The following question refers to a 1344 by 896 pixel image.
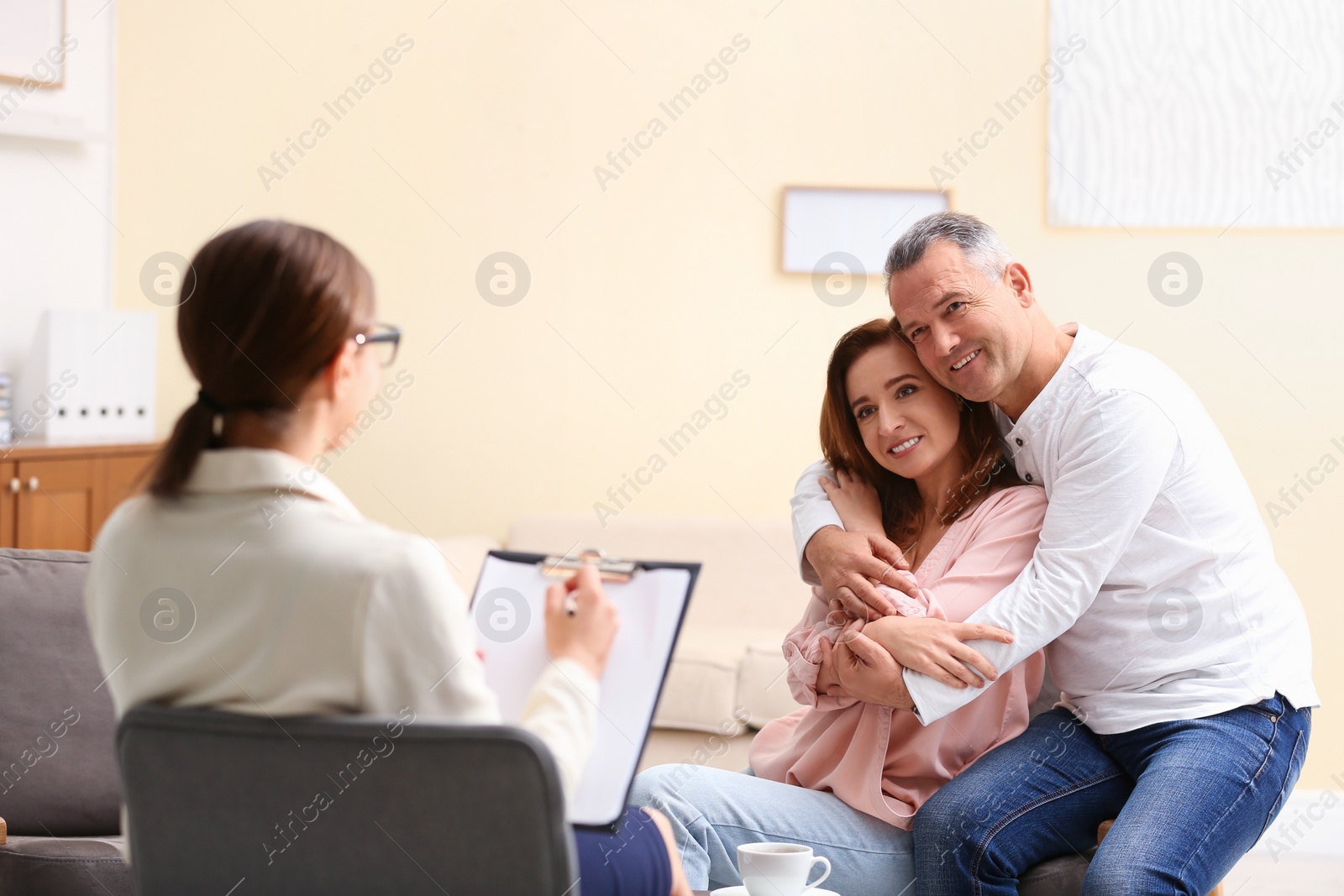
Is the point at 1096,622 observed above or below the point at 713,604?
above

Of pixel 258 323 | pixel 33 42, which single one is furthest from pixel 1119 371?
pixel 33 42

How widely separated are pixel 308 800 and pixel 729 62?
3361 mm

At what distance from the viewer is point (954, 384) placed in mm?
1842

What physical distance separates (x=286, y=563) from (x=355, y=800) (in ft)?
0.70

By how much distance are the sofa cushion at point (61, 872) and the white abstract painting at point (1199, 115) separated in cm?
314

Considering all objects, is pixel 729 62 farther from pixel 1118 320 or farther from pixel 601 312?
pixel 1118 320

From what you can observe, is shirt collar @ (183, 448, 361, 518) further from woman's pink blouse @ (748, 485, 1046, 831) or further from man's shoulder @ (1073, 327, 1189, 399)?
man's shoulder @ (1073, 327, 1189, 399)

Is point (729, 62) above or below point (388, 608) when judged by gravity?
above

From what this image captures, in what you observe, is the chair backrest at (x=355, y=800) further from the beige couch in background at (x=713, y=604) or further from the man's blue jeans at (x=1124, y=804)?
the beige couch in background at (x=713, y=604)

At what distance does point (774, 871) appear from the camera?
1425mm

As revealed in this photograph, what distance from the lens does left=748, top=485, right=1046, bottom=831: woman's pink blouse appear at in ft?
5.76

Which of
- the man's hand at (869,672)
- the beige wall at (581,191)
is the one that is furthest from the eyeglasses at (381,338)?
the beige wall at (581,191)

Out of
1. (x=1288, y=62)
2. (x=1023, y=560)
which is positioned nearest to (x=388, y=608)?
(x=1023, y=560)

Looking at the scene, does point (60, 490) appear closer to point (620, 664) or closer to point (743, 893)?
point (743, 893)
